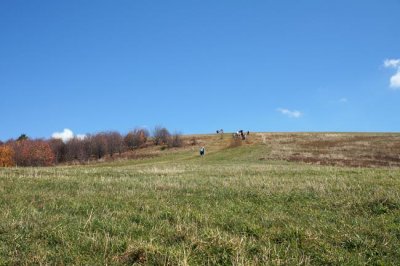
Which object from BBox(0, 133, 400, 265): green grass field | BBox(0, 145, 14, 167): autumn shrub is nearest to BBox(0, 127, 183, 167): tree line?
BBox(0, 145, 14, 167): autumn shrub

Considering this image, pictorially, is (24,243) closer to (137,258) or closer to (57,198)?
(137,258)

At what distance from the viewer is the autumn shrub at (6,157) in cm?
11219

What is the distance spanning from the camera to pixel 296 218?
34.7ft

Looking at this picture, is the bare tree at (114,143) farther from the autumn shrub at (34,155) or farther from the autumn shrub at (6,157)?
the autumn shrub at (6,157)

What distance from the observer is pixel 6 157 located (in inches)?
4466

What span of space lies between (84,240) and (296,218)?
538cm

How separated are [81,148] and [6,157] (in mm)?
20933

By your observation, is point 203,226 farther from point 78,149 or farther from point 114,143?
point 78,149

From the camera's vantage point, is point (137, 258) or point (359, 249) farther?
point (359, 249)

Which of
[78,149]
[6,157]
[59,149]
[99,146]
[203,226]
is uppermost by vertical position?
[59,149]

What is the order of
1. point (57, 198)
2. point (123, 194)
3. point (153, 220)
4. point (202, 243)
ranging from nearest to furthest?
point (202, 243) → point (153, 220) → point (57, 198) → point (123, 194)

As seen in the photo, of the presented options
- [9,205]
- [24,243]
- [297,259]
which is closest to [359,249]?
[297,259]

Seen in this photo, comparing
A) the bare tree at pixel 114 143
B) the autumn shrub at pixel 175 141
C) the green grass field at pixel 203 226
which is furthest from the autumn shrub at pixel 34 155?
the green grass field at pixel 203 226

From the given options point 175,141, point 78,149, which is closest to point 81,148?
point 78,149
